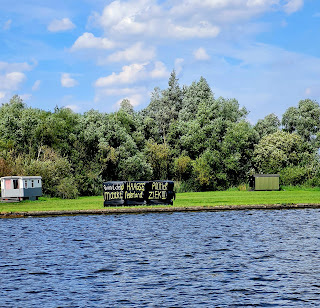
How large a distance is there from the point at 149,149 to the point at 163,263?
92340mm

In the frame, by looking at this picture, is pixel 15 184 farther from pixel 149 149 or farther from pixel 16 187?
pixel 149 149

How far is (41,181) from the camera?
8456cm

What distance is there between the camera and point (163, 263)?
94.9 feet

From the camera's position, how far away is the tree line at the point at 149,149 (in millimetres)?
96500

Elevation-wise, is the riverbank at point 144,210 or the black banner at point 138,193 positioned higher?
the black banner at point 138,193

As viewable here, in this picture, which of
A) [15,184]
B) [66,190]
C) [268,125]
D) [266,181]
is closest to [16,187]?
[15,184]

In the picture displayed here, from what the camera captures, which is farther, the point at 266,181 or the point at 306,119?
the point at 306,119

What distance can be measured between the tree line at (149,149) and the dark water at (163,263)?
4566cm

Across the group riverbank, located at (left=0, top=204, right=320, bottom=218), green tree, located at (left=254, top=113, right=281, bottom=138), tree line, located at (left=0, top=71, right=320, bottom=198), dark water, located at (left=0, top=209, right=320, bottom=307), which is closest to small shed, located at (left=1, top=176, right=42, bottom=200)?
tree line, located at (left=0, top=71, right=320, bottom=198)

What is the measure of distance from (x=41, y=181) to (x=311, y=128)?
74.1 metres

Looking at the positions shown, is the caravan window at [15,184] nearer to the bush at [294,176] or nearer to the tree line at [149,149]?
the tree line at [149,149]

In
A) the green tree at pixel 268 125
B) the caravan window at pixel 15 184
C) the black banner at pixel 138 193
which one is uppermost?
the green tree at pixel 268 125

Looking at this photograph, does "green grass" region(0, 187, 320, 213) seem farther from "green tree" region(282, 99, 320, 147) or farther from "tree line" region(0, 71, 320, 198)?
"green tree" region(282, 99, 320, 147)

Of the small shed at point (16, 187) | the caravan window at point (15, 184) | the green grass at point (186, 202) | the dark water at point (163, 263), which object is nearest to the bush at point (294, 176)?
the green grass at point (186, 202)
